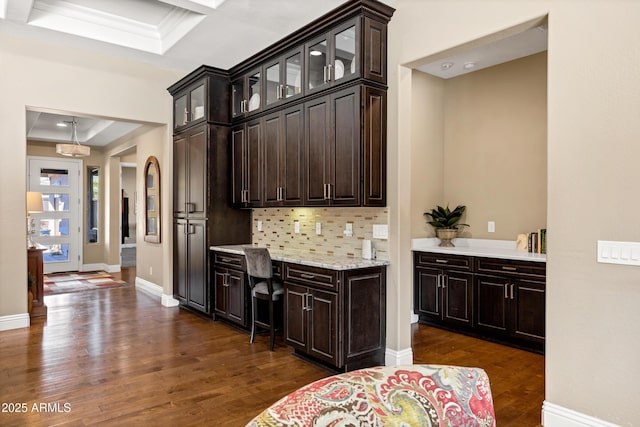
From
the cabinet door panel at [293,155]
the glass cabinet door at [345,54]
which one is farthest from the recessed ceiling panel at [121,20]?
the glass cabinet door at [345,54]

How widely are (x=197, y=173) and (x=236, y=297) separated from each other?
1646 mm

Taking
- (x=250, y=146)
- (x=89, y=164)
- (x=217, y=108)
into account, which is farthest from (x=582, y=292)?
(x=89, y=164)

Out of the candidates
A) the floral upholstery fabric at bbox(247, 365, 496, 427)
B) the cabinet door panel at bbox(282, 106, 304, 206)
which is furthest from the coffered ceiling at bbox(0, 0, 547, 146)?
the floral upholstery fabric at bbox(247, 365, 496, 427)

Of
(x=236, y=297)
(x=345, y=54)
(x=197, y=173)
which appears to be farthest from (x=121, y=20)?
(x=236, y=297)

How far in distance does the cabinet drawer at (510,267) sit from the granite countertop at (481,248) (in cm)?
5

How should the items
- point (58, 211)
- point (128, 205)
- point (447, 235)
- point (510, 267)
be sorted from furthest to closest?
point (128, 205)
point (58, 211)
point (447, 235)
point (510, 267)

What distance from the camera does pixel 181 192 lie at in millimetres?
5590

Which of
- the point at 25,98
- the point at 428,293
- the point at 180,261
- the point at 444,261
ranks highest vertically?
the point at 25,98

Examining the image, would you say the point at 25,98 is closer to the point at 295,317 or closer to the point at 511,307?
the point at 295,317

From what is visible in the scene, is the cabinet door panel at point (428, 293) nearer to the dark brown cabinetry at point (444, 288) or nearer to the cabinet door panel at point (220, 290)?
the dark brown cabinetry at point (444, 288)

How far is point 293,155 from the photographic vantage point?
4.09 meters

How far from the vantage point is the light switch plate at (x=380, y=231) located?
3562 millimetres

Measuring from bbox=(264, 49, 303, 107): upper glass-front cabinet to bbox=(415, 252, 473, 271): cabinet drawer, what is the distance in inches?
87.6

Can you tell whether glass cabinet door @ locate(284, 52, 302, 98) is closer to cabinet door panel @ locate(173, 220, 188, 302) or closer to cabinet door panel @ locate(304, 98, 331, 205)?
cabinet door panel @ locate(304, 98, 331, 205)
